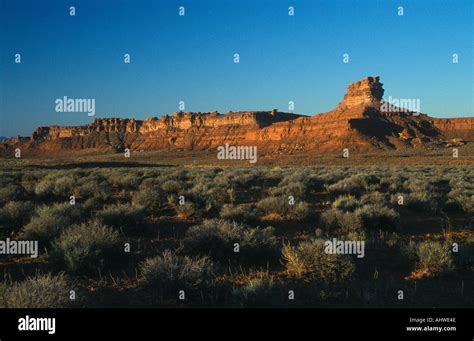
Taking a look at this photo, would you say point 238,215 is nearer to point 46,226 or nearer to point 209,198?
point 209,198

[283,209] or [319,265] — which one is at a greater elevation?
[283,209]

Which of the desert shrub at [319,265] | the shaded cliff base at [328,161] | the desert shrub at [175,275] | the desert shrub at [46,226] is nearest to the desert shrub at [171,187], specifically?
the desert shrub at [46,226]

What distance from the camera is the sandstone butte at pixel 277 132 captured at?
86125 millimetres

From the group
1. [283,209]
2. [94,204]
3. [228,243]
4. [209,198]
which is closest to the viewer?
[228,243]

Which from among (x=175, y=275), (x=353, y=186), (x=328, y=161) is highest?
(x=328, y=161)

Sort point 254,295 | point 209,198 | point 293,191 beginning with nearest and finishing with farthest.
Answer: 1. point 254,295
2. point 209,198
3. point 293,191

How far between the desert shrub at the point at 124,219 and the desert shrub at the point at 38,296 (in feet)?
14.6

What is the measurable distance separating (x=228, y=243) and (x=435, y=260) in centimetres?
374

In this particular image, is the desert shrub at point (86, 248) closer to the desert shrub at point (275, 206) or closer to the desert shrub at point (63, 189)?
the desert shrub at point (275, 206)

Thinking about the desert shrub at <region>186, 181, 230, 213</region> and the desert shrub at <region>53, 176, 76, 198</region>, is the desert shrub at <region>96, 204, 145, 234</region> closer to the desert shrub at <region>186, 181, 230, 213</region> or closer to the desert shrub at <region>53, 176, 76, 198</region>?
the desert shrub at <region>186, 181, 230, 213</region>

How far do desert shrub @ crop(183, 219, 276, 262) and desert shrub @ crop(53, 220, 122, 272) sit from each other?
152 centimetres

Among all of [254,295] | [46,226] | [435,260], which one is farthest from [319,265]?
[46,226]

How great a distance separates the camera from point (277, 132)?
107062 millimetres
